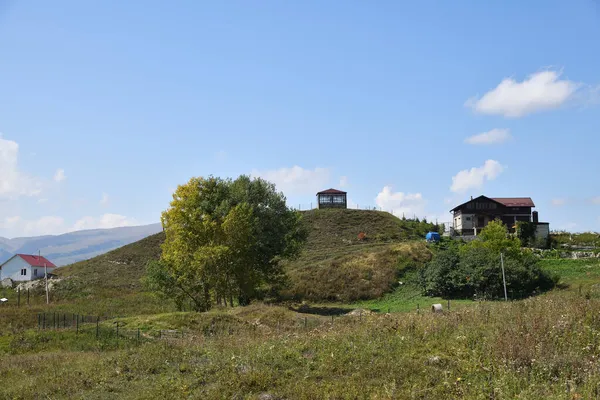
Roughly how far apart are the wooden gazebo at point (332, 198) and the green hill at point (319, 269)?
1594cm

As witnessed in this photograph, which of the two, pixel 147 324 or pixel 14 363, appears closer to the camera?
pixel 14 363

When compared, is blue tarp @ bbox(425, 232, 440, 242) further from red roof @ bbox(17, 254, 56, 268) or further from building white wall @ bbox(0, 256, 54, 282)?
red roof @ bbox(17, 254, 56, 268)

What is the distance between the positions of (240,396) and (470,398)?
4.67 m

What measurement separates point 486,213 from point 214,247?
6351 cm

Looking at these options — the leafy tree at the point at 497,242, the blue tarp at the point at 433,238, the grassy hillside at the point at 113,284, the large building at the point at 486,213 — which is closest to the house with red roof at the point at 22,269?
the grassy hillside at the point at 113,284

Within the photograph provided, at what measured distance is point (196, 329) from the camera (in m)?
28.5

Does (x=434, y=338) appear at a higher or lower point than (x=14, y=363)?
higher

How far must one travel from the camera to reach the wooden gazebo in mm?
116625

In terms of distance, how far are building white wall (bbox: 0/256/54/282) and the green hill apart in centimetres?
452

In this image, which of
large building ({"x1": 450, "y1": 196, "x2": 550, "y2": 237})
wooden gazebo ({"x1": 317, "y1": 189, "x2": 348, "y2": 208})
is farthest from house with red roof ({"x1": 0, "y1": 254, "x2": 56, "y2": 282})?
large building ({"x1": 450, "y1": 196, "x2": 550, "y2": 237})

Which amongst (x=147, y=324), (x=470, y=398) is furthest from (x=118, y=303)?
(x=470, y=398)

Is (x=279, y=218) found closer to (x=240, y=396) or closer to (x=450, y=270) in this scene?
(x=450, y=270)

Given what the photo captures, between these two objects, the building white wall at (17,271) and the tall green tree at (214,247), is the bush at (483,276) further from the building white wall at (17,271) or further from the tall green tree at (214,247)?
the building white wall at (17,271)

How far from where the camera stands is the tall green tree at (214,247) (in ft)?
142
